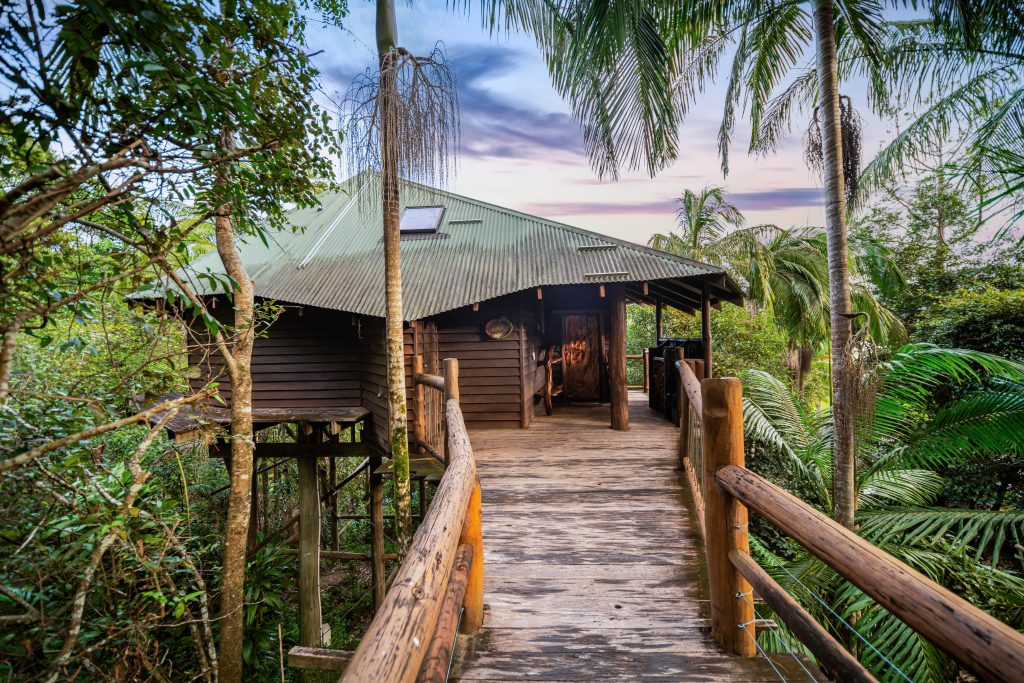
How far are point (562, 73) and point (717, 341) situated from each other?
13613 mm

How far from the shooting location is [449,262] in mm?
10508

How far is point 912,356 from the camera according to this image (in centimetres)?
556

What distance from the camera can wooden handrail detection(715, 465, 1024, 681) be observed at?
947 millimetres

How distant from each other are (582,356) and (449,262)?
16.8 feet

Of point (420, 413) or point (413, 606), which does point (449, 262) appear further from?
point (413, 606)

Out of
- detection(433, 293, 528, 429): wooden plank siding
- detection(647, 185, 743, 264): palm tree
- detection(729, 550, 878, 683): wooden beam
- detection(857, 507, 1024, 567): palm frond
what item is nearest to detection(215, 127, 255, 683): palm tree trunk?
detection(433, 293, 528, 429): wooden plank siding

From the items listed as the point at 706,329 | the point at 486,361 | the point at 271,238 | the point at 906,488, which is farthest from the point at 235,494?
the point at 906,488

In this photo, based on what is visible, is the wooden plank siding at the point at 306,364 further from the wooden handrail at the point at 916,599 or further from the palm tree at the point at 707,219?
the palm tree at the point at 707,219

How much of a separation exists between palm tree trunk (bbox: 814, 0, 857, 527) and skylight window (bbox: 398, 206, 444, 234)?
8.17m

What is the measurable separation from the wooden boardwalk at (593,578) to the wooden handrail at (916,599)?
1.07m

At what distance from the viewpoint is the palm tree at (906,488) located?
14.5 ft

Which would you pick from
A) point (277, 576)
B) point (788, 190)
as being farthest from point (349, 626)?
point (788, 190)

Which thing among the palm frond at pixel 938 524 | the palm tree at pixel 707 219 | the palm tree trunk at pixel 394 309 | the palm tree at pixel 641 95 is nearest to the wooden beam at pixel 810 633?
the palm tree at pixel 641 95

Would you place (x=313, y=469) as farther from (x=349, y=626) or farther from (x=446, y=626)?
(x=446, y=626)
